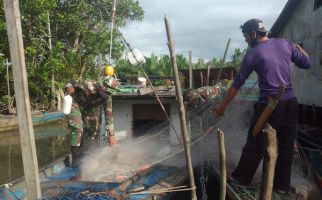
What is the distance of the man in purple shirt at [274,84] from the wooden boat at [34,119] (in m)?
15.6

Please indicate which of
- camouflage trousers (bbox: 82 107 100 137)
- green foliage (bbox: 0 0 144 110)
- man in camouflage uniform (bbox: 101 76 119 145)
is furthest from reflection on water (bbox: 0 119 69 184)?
man in camouflage uniform (bbox: 101 76 119 145)

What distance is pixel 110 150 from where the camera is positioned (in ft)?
23.7

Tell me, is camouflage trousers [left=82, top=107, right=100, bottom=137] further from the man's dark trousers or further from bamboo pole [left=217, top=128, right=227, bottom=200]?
bamboo pole [left=217, top=128, right=227, bottom=200]

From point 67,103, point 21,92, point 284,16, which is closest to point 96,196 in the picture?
point 21,92

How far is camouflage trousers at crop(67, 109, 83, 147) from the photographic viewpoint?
7098 mm

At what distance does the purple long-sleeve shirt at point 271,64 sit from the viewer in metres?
4.51

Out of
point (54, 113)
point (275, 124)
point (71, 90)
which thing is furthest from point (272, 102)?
point (54, 113)

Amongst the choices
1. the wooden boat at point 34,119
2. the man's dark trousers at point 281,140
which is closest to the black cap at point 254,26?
the man's dark trousers at point 281,140

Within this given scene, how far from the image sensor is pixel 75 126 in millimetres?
7094

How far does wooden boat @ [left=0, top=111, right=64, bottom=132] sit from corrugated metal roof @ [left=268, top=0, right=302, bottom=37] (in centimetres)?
1108

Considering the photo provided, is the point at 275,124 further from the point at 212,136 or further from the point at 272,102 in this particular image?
the point at 212,136

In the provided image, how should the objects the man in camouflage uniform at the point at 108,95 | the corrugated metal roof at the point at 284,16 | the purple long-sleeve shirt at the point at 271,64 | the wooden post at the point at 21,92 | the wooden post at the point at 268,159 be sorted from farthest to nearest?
the corrugated metal roof at the point at 284,16 → the man in camouflage uniform at the point at 108,95 → the purple long-sleeve shirt at the point at 271,64 → the wooden post at the point at 21,92 → the wooden post at the point at 268,159

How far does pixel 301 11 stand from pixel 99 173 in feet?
27.5

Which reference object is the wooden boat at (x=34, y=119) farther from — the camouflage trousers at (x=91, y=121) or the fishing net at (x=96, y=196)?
the fishing net at (x=96, y=196)
